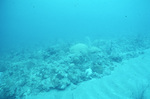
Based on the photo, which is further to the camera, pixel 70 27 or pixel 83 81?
pixel 70 27

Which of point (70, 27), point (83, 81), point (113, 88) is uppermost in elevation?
point (70, 27)

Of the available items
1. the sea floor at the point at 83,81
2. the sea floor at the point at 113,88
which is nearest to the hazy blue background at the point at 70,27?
the sea floor at the point at 83,81

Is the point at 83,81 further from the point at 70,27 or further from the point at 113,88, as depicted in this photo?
the point at 70,27

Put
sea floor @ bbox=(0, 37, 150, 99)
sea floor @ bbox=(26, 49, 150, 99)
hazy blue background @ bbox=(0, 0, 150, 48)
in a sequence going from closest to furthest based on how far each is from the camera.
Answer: sea floor @ bbox=(26, 49, 150, 99) → sea floor @ bbox=(0, 37, 150, 99) → hazy blue background @ bbox=(0, 0, 150, 48)

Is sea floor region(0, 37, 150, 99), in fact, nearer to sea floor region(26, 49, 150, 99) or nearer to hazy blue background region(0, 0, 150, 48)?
sea floor region(26, 49, 150, 99)

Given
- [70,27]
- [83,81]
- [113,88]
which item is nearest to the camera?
[113,88]

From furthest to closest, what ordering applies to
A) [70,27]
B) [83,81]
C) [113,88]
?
[70,27], [83,81], [113,88]

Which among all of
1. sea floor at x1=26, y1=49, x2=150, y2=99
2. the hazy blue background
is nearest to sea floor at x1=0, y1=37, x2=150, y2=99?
sea floor at x1=26, y1=49, x2=150, y2=99

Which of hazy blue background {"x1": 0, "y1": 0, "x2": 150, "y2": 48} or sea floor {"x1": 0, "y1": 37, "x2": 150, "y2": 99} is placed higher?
hazy blue background {"x1": 0, "y1": 0, "x2": 150, "y2": 48}

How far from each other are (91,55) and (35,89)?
4.46m

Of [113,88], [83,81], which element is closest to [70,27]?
[83,81]

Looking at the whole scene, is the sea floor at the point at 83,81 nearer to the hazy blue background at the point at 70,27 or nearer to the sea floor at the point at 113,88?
the sea floor at the point at 113,88

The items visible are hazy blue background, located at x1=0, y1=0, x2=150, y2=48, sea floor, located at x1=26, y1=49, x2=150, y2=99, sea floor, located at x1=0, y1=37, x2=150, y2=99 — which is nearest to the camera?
sea floor, located at x1=26, y1=49, x2=150, y2=99

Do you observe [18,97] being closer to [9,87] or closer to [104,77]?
[9,87]
